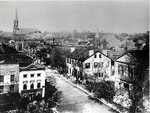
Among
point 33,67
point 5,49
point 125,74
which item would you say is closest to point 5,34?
point 5,49

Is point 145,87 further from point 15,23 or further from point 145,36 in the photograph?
point 15,23

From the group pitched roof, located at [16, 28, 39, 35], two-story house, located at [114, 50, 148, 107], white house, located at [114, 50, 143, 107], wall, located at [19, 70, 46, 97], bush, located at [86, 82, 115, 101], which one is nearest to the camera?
pitched roof, located at [16, 28, 39, 35]

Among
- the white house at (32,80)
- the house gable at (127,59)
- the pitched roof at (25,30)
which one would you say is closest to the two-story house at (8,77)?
the white house at (32,80)

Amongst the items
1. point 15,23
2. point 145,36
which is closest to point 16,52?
point 15,23

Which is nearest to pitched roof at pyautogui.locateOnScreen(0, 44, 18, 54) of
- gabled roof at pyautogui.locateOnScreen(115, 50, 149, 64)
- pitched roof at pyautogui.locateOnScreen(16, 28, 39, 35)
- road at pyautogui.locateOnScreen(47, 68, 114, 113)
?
pitched roof at pyautogui.locateOnScreen(16, 28, 39, 35)

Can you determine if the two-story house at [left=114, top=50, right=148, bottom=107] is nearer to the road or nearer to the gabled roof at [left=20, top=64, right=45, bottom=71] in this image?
the road

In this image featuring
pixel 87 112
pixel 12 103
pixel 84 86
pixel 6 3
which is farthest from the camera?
pixel 84 86
